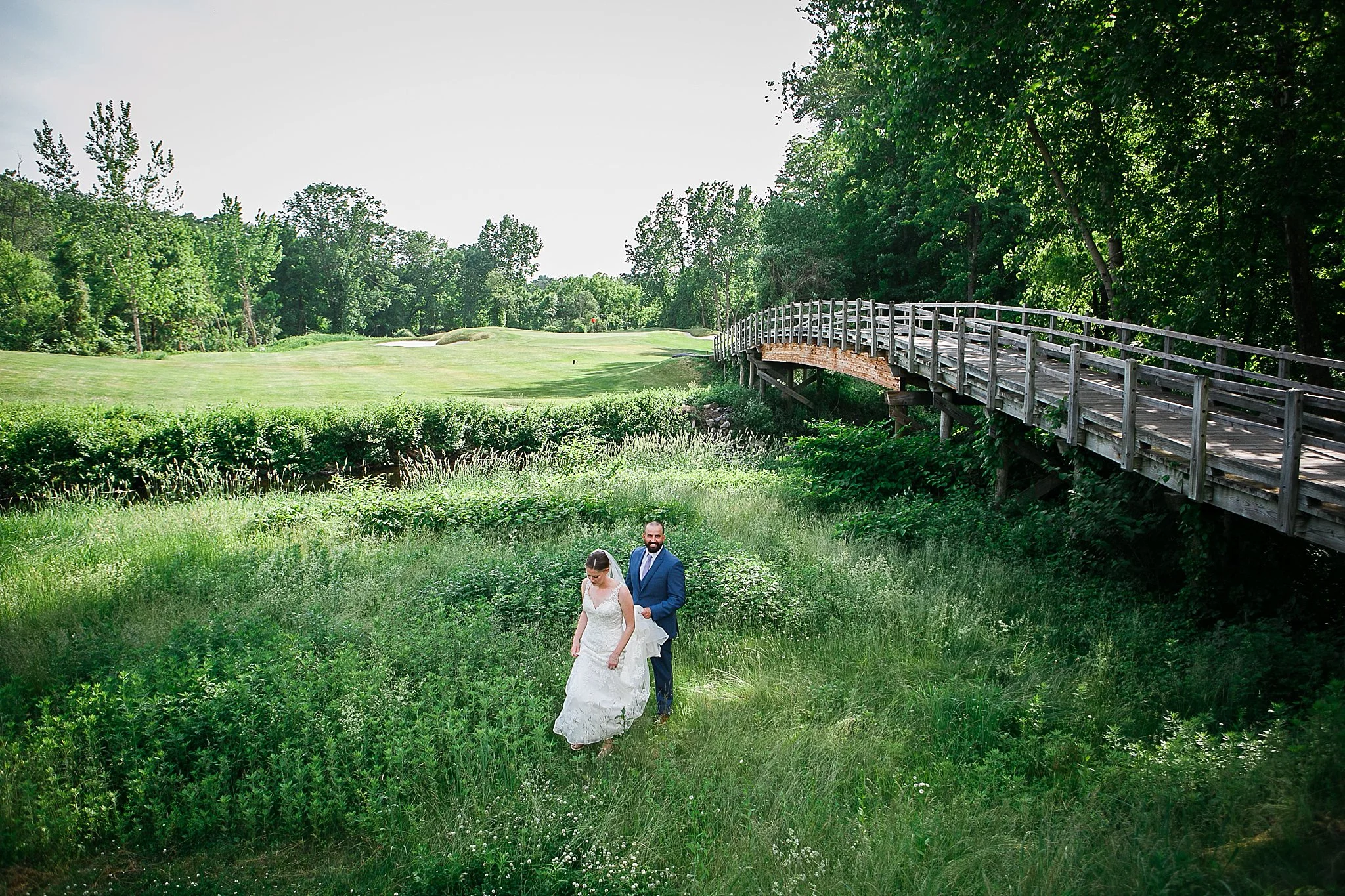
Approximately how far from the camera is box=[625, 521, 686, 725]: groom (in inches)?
256

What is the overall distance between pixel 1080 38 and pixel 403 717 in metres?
12.8

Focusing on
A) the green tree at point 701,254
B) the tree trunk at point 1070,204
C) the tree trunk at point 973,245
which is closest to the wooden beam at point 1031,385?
the tree trunk at point 1070,204

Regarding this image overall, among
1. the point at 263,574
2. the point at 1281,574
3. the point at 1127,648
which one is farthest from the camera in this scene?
the point at 263,574

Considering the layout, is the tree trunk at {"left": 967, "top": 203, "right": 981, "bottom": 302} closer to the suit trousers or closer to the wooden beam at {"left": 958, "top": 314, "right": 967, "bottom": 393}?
the wooden beam at {"left": 958, "top": 314, "right": 967, "bottom": 393}

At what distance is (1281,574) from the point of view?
8.80 meters

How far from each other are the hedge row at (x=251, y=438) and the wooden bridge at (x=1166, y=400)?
9.78m

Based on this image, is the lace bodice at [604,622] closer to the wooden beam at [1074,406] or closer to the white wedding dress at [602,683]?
the white wedding dress at [602,683]

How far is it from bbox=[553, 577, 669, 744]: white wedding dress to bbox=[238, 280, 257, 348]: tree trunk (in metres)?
64.2

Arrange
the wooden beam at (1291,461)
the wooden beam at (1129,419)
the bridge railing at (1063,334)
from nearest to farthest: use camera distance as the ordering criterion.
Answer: the wooden beam at (1291,461) → the wooden beam at (1129,419) → the bridge railing at (1063,334)

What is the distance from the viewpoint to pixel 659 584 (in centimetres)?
653

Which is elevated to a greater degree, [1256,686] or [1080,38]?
[1080,38]

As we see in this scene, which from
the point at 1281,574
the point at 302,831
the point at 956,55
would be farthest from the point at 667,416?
the point at 302,831

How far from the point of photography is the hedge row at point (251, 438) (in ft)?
56.6

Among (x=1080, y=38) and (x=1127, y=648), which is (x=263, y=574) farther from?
(x=1080, y=38)
